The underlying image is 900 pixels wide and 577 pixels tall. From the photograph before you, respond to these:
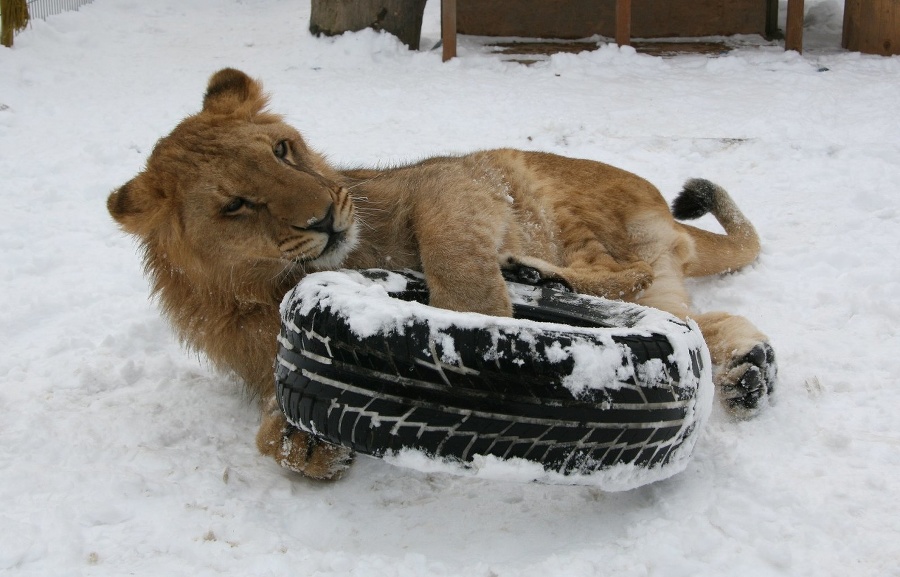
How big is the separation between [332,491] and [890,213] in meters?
4.55

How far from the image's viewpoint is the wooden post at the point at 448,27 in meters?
11.0

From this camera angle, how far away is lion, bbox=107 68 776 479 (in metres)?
3.70

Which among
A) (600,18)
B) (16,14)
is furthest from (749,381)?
(16,14)

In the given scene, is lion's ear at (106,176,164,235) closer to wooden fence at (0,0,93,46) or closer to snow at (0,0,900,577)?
snow at (0,0,900,577)

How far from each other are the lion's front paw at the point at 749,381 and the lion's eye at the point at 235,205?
7.09 ft

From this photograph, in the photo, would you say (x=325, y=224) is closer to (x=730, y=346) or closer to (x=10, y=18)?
(x=730, y=346)

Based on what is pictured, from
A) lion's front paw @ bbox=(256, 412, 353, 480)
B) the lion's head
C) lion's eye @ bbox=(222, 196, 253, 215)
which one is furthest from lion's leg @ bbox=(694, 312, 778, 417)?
lion's eye @ bbox=(222, 196, 253, 215)

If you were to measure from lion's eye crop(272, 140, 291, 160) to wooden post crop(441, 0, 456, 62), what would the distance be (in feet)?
24.3

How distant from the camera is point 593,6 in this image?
12.3 m

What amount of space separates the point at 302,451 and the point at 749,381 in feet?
6.14

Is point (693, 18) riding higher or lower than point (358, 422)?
higher

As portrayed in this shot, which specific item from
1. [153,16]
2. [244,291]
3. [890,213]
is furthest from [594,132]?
[153,16]

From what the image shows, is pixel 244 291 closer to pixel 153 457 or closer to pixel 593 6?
pixel 153 457

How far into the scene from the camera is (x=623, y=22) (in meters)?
11.0
